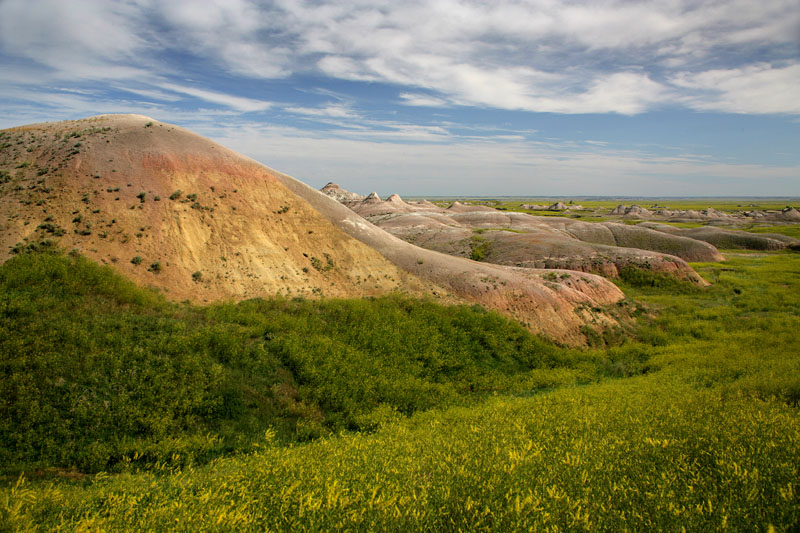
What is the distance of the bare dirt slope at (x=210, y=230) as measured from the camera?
16844 mm

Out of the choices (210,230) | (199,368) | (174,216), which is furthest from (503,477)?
(174,216)

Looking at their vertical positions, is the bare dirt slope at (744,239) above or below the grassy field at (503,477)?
above

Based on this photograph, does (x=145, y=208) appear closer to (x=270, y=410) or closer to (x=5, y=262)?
(x=5, y=262)

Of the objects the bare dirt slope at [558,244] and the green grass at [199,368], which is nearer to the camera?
the green grass at [199,368]

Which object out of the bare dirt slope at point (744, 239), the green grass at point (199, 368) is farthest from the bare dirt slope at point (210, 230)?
the bare dirt slope at point (744, 239)

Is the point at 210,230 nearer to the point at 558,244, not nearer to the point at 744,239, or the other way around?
the point at 558,244

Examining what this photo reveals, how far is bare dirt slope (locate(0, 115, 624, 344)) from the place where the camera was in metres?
16.8

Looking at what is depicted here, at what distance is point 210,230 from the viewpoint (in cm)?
1980

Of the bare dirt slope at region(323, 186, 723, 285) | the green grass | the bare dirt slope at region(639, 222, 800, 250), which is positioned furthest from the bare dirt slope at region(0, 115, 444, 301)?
the bare dirt slope at region(639, 222, 800, 250)

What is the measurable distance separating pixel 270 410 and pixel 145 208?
1288cm

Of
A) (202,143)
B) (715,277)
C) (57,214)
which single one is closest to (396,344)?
(57,214)

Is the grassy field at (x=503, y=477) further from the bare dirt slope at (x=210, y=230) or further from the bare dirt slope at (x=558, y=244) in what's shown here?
the bare dirt slope at (x=558, y=244)

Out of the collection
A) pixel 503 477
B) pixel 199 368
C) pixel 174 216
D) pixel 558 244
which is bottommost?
pixel 199 368

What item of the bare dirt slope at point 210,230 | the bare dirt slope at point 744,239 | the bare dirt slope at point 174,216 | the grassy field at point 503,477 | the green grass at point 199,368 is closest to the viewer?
the grassy field at point 503,477
